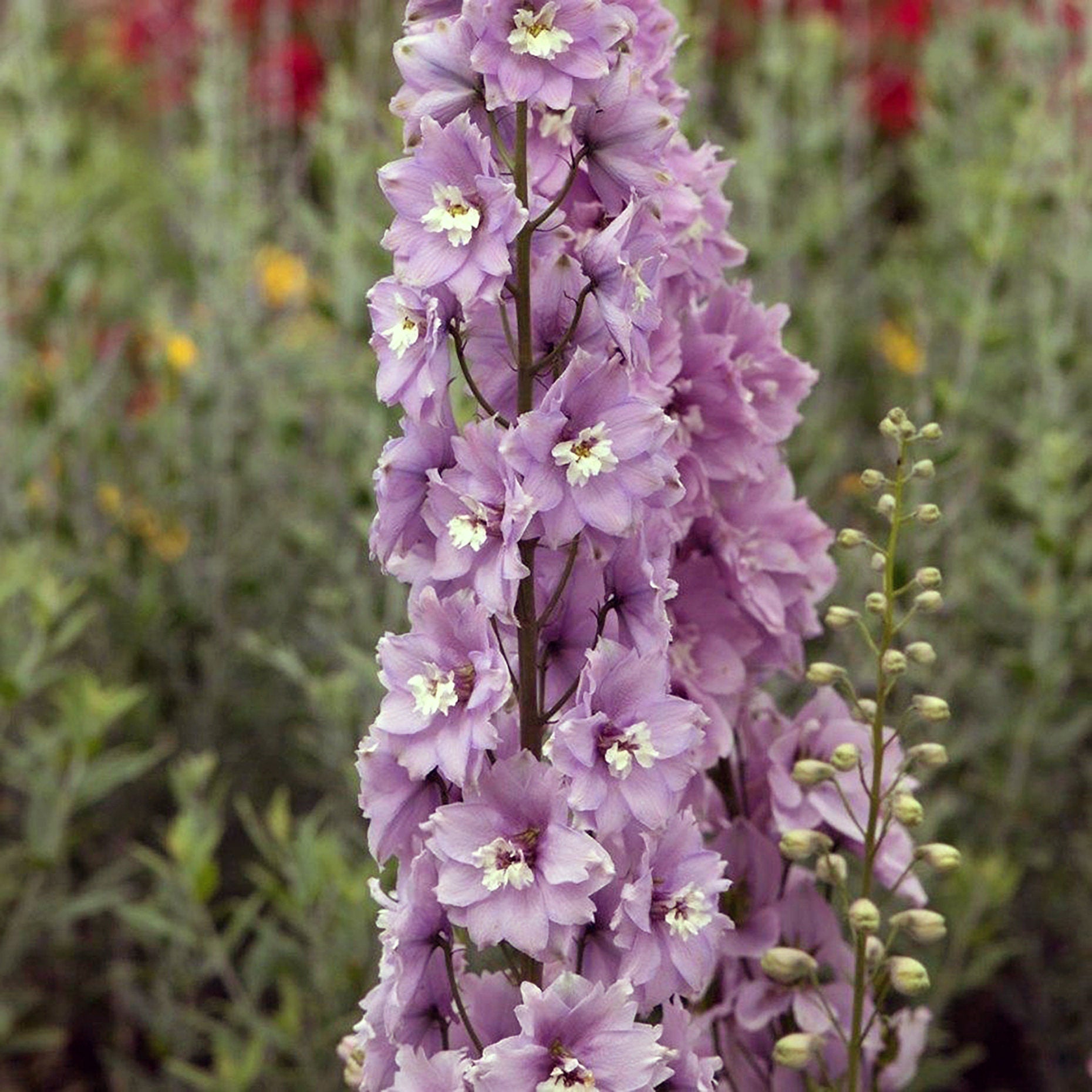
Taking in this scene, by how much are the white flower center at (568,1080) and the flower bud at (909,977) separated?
0.26 metres

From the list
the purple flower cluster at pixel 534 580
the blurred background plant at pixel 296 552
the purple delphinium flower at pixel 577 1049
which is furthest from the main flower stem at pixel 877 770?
the blurred background plant at pixel 296 552

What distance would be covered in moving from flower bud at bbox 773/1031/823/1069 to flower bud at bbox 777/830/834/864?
136mm

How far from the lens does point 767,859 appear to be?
149 cm

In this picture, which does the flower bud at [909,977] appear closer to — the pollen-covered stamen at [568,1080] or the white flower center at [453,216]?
the pollen-covered stamen at [568,1080]

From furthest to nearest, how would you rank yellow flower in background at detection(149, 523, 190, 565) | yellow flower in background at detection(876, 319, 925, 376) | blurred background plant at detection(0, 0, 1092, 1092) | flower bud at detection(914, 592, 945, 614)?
yellow flower in background at detection(876, 319, 925, 376) → yellow flower in background at detection(149, 523, 190, 565) → blurred background plant at detection(0, 0, 1092, 1092) → flower bud at detection(914, 592, 945, 614)

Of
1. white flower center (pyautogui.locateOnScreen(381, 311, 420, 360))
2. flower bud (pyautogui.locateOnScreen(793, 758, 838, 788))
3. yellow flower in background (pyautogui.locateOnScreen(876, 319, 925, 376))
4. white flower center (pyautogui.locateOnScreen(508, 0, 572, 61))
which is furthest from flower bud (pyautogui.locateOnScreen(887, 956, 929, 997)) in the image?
yellow flower in background (pyautogui.locateOnScreen(876, 319, 925, 376))

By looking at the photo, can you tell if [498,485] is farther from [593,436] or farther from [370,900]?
[370,900]

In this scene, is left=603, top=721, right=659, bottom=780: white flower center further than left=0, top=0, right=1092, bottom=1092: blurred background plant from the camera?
No

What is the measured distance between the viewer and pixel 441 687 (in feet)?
3.92

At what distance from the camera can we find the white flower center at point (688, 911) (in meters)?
1.23

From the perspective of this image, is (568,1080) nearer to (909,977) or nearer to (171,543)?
(909,977)

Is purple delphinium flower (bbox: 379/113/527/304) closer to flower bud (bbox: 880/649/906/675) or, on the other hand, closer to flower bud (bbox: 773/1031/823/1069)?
flower bud (bbox: 880/649/906/675)

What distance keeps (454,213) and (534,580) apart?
0.85 ft

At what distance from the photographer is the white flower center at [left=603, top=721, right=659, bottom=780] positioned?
1.18 m
